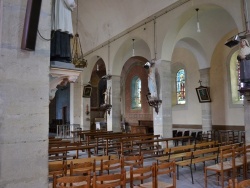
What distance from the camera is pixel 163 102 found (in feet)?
31.5

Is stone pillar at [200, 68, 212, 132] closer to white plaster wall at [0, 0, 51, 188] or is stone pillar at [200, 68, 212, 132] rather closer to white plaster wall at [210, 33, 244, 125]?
white plaster wall at [210, 33, 244, 125]

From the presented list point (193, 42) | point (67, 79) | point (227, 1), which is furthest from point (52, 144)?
point (193, 42)

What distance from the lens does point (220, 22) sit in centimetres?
1088

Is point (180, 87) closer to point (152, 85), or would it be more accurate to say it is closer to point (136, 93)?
point (136, 93)

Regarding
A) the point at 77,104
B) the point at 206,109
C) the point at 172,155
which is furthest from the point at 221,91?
the point at 77,104

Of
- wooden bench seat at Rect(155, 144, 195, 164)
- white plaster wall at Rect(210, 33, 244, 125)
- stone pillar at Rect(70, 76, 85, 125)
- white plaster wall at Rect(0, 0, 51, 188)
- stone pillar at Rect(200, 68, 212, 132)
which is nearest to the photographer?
white plaster wall at Rect(0, 0, 51, 188)

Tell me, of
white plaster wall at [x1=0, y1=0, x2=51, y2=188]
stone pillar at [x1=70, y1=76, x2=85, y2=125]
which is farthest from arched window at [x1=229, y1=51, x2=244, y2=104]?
white plaster wall at [x1=0, y1=0, x2=51, y2=188]

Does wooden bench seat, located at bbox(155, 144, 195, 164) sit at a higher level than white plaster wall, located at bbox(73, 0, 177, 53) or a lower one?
lower

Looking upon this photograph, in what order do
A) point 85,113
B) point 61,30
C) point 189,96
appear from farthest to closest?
point 85,113 < point 189,96 < point 61,30

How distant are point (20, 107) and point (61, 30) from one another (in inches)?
51.9

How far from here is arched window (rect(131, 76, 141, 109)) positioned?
1719 cm

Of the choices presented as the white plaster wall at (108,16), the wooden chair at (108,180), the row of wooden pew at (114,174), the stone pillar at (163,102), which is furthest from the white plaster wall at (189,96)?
the wooden chair at (108,180)

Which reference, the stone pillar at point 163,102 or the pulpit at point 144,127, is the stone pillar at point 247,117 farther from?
the pulpit at point 144,127

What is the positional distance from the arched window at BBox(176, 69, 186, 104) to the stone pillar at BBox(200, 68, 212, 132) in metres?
2.05
